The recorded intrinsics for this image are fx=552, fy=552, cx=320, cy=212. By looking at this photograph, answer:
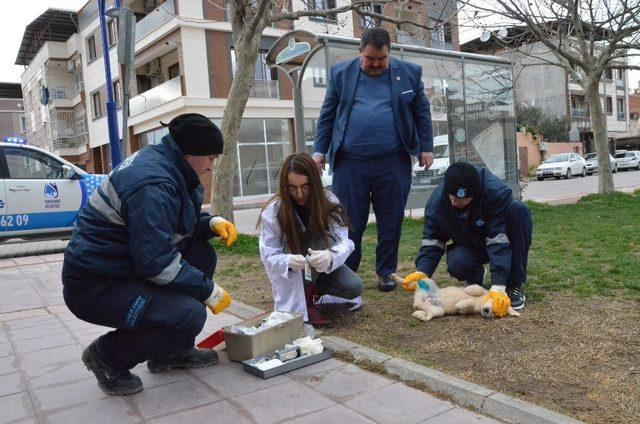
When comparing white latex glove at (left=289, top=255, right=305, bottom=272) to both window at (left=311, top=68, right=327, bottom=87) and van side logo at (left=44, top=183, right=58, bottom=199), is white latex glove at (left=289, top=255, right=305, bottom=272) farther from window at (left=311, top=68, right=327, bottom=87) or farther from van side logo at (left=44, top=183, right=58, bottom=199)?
van side logo at (left=44, top=183, right=58, bottom=199)

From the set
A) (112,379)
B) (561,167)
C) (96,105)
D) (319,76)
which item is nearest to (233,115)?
(319,76)

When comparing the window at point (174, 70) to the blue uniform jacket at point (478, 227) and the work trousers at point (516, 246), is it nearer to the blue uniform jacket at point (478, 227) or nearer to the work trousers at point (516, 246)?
the blue uniform jacket at point (478, 227)

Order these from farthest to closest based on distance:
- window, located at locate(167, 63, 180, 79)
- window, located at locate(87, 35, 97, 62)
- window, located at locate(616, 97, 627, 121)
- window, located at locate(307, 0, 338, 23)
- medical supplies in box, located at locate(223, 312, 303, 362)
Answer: window, located at locate(616, 97, 627, 121)
window, located at locate(87, 35, 97, 62)
window, located at locate(167, 63, 180, 79)
window, located at locate(307, 0, 338, 23)
medical supplies in box, located at locate(223, 312, 303, 362)

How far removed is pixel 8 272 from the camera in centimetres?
693

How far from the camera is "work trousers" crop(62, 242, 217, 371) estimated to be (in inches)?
102

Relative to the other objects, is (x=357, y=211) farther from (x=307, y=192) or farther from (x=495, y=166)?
(x=495, y=166)

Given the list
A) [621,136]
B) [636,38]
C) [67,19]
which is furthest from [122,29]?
[621,136]

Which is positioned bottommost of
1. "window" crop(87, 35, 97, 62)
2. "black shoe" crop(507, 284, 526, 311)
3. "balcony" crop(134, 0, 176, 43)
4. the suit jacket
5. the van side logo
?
"black shoe" crop(507, 284, 526, 311)

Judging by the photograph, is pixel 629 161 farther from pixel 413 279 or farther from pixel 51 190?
pixel 413 279

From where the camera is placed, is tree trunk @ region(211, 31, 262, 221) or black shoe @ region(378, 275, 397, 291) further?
tree trunk @ region(211, 31, 262, 221)

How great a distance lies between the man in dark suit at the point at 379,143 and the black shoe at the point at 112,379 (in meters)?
2.01

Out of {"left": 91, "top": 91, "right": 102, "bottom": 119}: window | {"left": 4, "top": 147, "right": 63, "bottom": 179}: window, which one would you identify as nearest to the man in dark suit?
{"left": 4, "top": 147, "right": 63, "bottom": 179}: window

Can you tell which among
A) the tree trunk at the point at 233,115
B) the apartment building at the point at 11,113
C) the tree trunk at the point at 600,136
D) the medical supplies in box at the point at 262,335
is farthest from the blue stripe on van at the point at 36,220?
the apartment building at the point at 11,113

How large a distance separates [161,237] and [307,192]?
4.19ft
